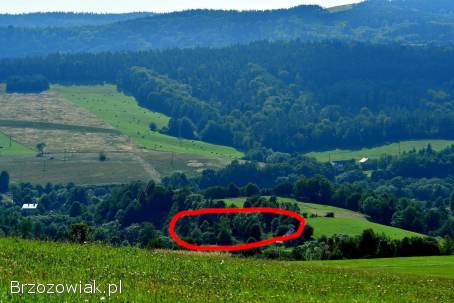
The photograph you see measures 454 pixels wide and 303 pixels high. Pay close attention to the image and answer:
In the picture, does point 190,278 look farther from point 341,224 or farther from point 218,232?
point 341,224

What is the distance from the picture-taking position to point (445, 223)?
180 m

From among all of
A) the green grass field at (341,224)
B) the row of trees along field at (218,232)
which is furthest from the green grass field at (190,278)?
the green grass field at (341,224)

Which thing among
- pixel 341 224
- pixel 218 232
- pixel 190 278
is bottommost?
pixel 218 232

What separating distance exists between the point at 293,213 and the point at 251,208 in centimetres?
1022

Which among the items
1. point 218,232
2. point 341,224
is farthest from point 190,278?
point 341,224

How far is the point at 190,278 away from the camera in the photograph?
37.5 meters

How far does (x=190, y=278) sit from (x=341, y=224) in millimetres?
120843

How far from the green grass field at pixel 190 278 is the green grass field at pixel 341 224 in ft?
293

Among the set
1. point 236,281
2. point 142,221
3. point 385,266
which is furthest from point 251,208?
point 236,281

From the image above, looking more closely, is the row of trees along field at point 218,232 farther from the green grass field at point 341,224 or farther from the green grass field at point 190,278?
the green grass field at point 190,278

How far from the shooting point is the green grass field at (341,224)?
481 feet

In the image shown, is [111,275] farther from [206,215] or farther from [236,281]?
[206,215]

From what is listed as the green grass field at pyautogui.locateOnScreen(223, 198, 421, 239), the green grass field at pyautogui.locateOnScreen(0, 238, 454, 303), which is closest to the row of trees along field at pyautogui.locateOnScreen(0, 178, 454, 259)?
the green grass field at pyautogui.locateOnScreen(223, 198, 421, 239)

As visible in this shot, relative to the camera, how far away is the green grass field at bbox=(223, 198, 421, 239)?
481ft
